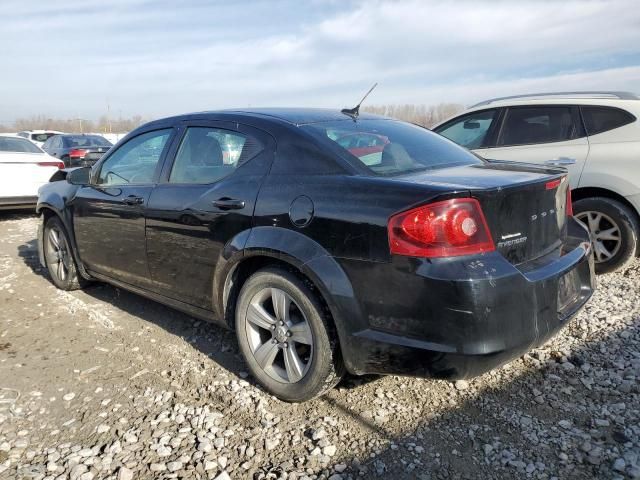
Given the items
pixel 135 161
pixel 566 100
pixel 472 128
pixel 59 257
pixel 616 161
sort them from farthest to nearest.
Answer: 1. pixel 472 128
2. pixel 566 100
3. pixel 59 257
4. pixel 616 161
5. pixel 135 161

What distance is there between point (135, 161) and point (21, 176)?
17.9 ft

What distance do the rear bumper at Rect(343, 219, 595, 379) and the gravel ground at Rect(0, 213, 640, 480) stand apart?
16.5 inches

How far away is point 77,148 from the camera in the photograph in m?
14.2

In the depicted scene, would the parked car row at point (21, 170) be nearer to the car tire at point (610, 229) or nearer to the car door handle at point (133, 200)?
the car door handle at point (133, 200)

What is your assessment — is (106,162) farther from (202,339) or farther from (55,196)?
A: (202,339)

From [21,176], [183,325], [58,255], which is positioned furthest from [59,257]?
[21,176]

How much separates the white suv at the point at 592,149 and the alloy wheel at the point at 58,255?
14.3 feet

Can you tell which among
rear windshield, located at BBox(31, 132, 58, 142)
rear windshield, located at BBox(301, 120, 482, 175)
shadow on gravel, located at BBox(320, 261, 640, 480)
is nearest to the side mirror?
rear windshield, located at BBox(301, 120, 482, 175)

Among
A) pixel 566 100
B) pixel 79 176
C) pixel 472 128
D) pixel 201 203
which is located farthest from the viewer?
pixel 472 128

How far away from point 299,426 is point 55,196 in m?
3.39

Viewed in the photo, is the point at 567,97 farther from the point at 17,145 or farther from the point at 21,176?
the point at 17,145

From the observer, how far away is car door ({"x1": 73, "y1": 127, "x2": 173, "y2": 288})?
11.8ft

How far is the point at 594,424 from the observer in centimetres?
257

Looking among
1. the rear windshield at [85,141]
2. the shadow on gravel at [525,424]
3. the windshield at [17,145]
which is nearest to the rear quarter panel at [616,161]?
the shadow on gravel at [525,424]
